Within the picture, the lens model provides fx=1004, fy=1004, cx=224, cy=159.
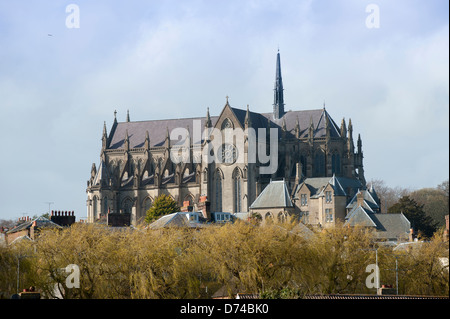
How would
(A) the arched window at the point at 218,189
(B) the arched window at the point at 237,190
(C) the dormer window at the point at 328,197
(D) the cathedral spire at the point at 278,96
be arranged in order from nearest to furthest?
1. (C) the dormer window at the point at 328,197
2. (B) the arched window at the point at 237,190
3. (A) the arched window at the point at 218,189
4. (D) the cathedral spire at the point at 278,96

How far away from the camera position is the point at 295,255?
63.2m

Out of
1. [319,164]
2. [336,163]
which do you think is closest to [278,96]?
[319,164]

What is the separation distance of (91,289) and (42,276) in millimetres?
3182

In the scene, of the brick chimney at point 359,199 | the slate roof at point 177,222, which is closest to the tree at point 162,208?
the brick chimney at point 359,199

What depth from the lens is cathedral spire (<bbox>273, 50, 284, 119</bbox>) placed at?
153 meters

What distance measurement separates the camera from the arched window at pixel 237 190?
137 meters

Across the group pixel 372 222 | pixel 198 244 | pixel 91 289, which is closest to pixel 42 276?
pixel 91 289

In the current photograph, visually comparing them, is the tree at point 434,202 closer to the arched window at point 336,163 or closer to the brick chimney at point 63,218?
the arched window at point 336,163

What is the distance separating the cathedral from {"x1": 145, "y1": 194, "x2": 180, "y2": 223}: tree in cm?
281

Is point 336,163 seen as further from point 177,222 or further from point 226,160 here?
point 177,222

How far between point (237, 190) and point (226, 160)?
4.86 meters

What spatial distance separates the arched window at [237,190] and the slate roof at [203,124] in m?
7.22
